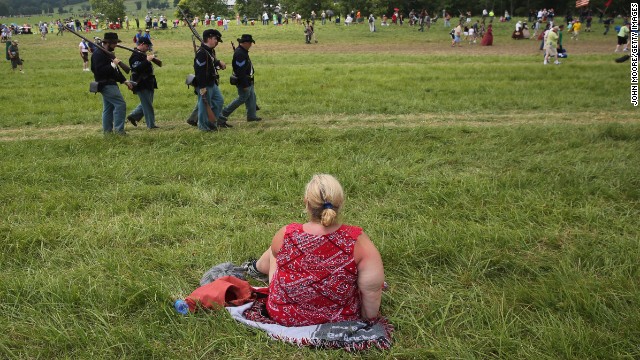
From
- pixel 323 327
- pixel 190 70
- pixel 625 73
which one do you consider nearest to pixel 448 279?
pixel 323 327

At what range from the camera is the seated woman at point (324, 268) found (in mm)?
3119

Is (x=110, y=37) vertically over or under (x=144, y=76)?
over

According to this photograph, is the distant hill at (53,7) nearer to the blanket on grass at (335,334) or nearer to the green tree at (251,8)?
the green tree at (251,8)

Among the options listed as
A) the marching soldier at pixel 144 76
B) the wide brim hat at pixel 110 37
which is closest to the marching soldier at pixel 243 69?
the marching soldier at pixel 144 76

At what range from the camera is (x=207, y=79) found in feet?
30.1

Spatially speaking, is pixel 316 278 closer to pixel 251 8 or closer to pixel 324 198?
pixel 324 198

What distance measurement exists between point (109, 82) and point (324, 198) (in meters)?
7.14

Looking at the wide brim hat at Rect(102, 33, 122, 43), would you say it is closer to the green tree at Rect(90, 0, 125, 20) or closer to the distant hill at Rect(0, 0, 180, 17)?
the green tree at Rect(90, 0, 125, 20)

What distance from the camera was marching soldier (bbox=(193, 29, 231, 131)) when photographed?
29.5ft

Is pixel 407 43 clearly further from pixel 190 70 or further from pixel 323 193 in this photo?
pixel 323 193

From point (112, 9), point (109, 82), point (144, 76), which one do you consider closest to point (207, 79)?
point (144, 76)

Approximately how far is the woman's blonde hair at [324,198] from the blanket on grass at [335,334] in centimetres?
68

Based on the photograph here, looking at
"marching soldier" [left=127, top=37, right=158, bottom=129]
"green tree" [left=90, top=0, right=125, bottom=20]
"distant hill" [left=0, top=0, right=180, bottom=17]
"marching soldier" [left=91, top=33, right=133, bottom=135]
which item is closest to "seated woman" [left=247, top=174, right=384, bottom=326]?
"marching soldier" [left=91, top=33, right=133, bottom=135]

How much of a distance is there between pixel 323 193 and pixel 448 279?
58.0 inches
